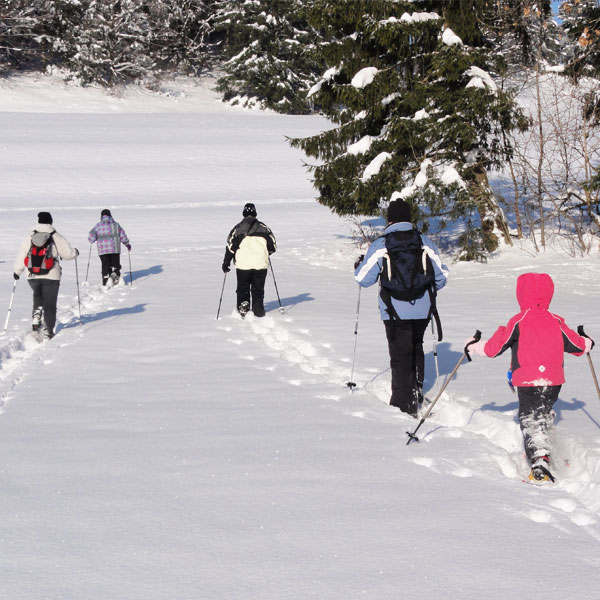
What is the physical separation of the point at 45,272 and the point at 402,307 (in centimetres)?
576

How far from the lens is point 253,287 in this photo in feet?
37.8

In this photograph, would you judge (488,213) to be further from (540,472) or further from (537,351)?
(540,472)

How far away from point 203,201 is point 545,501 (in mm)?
26052

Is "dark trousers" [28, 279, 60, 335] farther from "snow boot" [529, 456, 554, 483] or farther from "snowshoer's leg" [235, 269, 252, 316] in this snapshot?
"snow boot" [529, 456, 554, 483]

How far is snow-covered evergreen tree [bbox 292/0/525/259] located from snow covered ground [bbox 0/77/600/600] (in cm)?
347

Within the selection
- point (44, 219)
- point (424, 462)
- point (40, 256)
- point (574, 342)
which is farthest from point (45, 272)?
point (574, 342)

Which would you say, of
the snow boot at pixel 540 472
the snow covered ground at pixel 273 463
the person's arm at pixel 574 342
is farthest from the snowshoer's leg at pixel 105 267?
the snow boot at pixel 540 472

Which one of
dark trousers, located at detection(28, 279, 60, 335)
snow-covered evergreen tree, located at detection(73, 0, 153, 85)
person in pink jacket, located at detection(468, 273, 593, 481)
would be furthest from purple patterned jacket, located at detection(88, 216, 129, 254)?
snow-covered evergreen tree, located at detection(73, 0, 153, 85)

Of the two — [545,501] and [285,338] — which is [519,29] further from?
[545,501]

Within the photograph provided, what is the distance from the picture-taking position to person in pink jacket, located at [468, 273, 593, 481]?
4914mm

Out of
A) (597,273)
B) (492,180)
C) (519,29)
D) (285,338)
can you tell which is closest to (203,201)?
(492,180)

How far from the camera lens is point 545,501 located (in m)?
4.30

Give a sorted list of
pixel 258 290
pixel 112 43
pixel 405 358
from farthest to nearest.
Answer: pixel 112 43 < pixel 258 290 < pixel 405 358

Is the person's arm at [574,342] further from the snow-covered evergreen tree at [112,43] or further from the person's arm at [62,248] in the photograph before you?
the snow-covered evergreen tree at [112,43]
